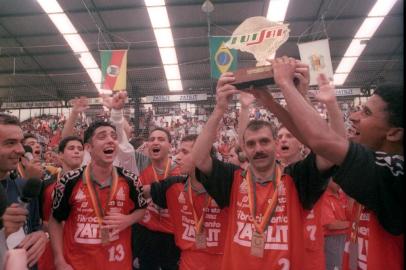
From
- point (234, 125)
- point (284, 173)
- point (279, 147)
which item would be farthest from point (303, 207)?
point (234, 125)

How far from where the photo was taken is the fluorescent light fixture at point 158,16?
33.6 ft

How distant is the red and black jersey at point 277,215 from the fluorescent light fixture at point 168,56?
35.3 feet

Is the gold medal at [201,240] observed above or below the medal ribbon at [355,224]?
below

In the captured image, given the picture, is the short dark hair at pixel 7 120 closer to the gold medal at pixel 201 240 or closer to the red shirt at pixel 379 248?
the gold medal at pixel 201 240

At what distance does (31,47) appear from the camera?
40.8 feet

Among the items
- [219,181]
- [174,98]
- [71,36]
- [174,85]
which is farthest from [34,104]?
[219,181]

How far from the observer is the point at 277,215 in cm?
213

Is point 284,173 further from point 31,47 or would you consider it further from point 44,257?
point 31,47

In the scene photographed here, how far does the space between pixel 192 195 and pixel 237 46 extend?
1.27 m

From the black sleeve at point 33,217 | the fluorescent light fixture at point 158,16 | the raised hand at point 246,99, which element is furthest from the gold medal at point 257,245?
the fluorescent light fixture at point 158,16

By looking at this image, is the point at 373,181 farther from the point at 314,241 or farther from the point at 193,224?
the point at 193,224

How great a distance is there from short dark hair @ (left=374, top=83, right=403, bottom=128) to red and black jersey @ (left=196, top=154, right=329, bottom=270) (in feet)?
1.66

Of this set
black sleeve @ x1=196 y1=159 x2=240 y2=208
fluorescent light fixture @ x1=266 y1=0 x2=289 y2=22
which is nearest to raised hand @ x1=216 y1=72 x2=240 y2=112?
black sleeve @ x1=196 y1=159 x2=240 y2=208

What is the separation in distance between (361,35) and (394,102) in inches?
464
